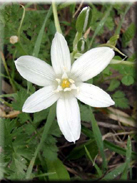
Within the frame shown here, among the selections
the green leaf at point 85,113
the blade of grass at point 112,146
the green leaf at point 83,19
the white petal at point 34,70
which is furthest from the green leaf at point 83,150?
the green leaf at point 83,19

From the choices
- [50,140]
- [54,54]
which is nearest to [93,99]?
[54,54]

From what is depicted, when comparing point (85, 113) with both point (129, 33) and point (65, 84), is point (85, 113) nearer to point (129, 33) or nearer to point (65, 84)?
point (65, 84)

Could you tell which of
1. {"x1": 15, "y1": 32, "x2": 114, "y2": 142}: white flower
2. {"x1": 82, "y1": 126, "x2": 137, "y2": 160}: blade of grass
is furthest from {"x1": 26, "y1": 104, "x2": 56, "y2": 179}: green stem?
{"x1": 82, "y1": 126, "x2": 137, "y2": 160}: blade of grass

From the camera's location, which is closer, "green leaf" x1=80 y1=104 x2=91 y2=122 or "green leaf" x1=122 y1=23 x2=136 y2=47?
"green leaf" x1=80 y1=104 x2=91 y2=122

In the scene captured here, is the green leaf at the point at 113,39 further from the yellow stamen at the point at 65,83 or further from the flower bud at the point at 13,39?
the flower bud at the point at 13,39

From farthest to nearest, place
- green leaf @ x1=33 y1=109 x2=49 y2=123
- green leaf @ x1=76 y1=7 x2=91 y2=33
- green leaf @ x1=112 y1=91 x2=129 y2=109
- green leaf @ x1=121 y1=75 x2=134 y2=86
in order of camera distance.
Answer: green leaf @ x1=112 y1=91 x2=129 y2=109, green leaf @ x1=121 y1=75 x2=134 y2=86, green leaf @ x1=33 y1=109 x2=49 y2=123, green leaf @ x1=76 y1=7 x2=91 y2=33

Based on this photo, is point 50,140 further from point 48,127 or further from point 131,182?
point 131,182

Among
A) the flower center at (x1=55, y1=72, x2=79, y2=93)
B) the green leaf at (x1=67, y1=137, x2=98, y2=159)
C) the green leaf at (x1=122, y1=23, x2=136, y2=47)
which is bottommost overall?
the green leaf at (x1=67, y1=137, x2=98, y2=159)

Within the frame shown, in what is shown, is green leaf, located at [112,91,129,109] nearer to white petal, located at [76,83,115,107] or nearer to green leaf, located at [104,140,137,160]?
green leaf, located at [104,140,137,160]
